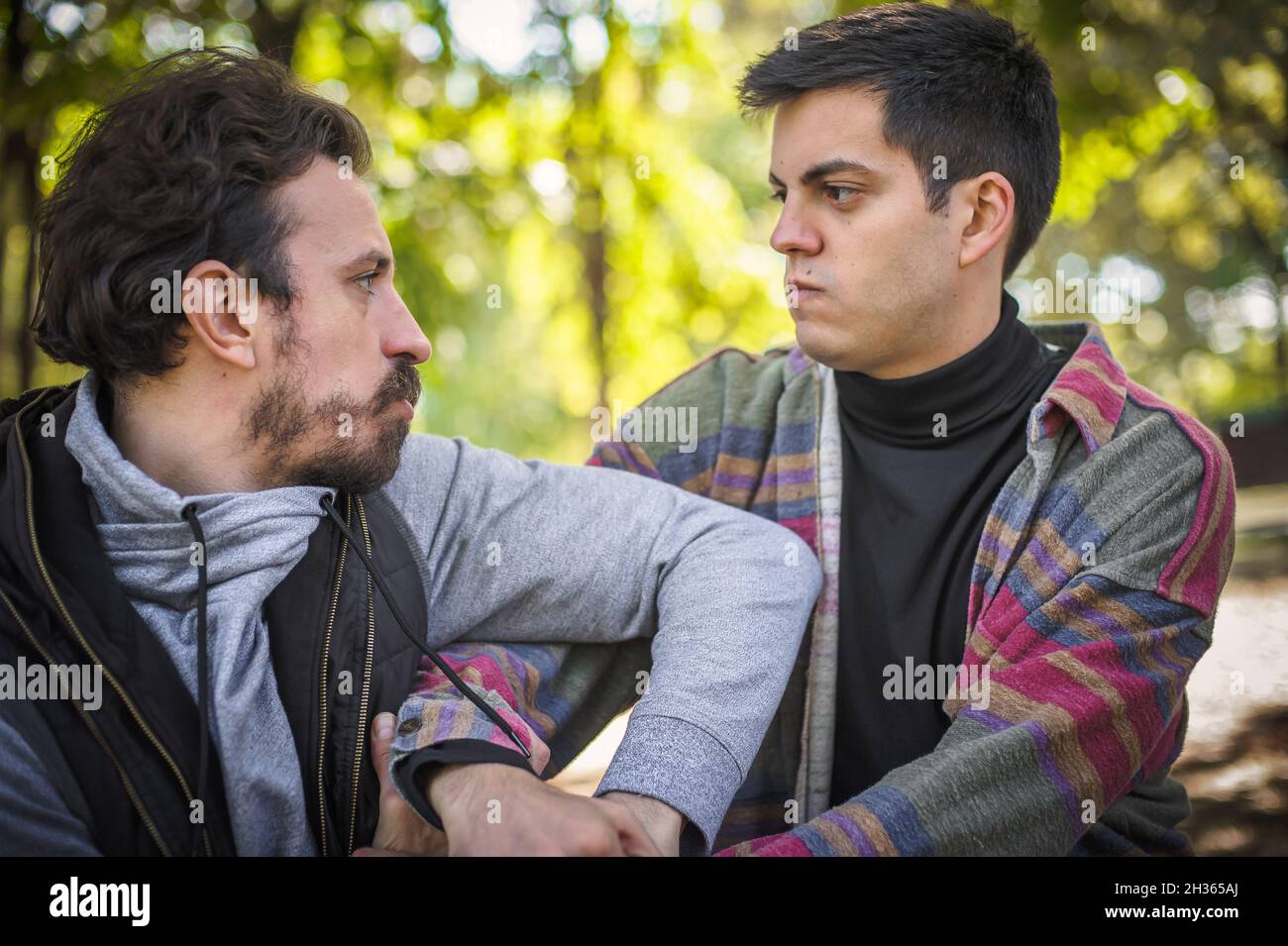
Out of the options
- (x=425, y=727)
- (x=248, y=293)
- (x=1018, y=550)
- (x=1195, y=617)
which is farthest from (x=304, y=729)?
(x=1195, y=617)

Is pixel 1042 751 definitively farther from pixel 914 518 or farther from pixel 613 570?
pixel 613 570

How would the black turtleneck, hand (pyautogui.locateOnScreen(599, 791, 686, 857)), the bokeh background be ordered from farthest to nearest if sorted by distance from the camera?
the bokeh background, the black turtleneck, hand (pyautogui.locateOnScreen(599, 791, 686, 857))

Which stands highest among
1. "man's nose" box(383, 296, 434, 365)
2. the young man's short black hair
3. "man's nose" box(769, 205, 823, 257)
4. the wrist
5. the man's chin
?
the young man's short black hair

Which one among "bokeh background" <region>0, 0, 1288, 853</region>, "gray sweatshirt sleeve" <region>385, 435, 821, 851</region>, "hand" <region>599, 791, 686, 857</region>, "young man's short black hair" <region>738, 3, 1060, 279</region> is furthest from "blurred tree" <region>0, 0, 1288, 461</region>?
"hand" <region>599, 791, 686, 857</region>

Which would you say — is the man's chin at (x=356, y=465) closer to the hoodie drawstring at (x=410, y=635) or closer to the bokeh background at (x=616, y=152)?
the hoodie drawstring at (x=410, y=635)

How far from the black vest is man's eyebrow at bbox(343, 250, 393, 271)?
388 millimetres

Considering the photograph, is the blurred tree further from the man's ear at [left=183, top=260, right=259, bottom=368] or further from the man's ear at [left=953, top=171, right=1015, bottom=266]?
the man's ear at [left=183, top=260, right=259, bottom=368]

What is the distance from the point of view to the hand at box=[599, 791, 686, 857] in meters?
1.63

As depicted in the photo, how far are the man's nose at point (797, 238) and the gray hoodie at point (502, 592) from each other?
23.5 inches

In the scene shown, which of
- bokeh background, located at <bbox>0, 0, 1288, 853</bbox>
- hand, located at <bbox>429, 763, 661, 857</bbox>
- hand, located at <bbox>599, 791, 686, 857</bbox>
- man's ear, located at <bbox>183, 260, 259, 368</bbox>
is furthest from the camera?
bokeh background, located at <bbox>0, 0, 1288, 853</bbox>

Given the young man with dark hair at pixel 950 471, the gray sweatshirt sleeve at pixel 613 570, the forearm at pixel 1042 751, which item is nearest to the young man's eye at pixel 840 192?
the young man with dark hair at pixel 950 471

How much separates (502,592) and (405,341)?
0.47 m

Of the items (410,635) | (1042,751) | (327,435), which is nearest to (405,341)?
(327,435)
